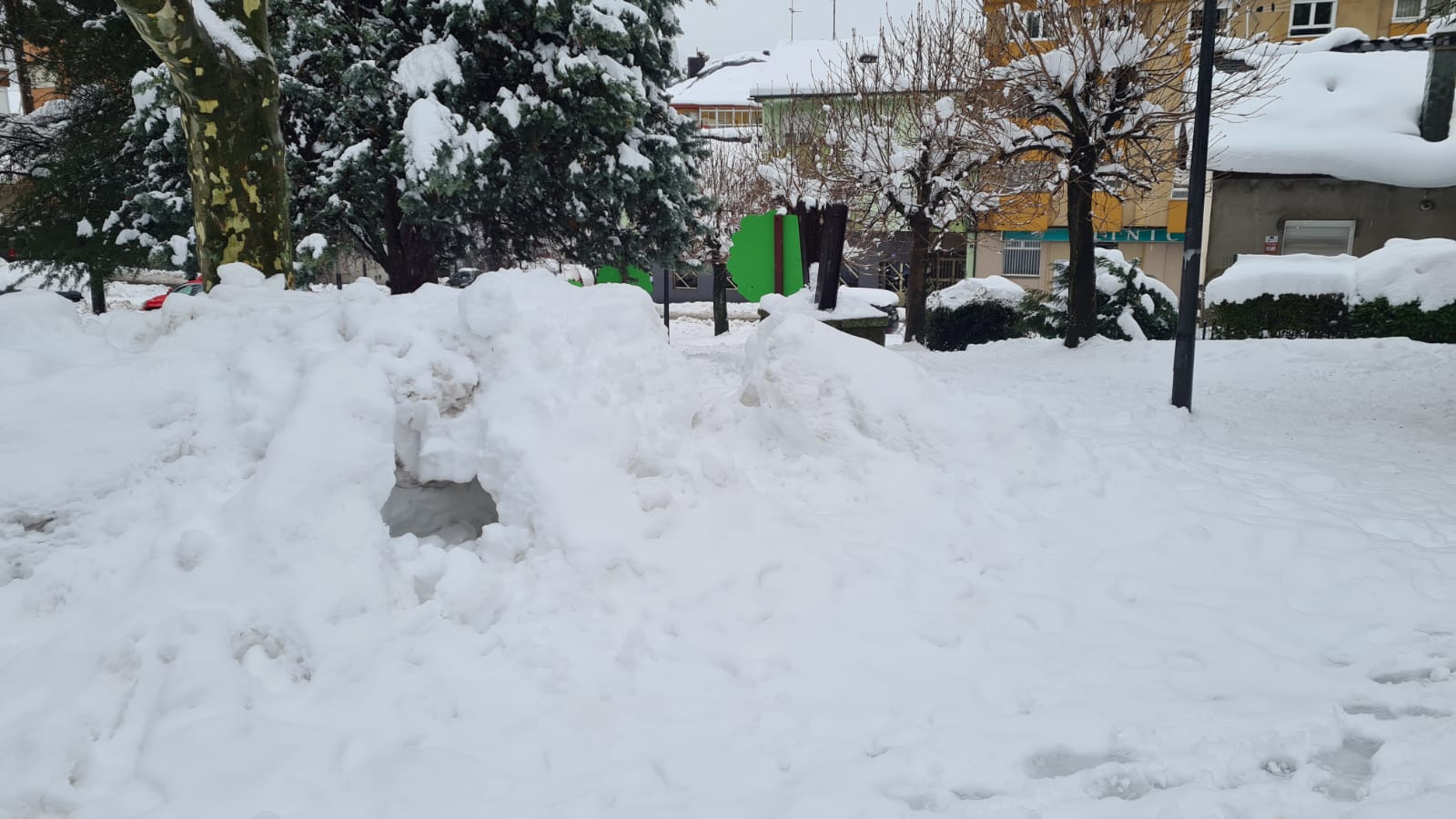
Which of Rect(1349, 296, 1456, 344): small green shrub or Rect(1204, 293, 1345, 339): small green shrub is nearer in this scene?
Rect(1349, 296, 1456, 344): small green shrub

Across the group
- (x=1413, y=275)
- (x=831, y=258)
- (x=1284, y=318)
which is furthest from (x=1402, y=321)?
(x=831, y=258)

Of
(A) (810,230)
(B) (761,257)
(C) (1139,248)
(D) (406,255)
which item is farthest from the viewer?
(C) (1139,248)

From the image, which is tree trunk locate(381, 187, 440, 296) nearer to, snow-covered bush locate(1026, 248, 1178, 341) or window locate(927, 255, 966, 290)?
snow-covered bush locate(1026, 248, 1178, 341)

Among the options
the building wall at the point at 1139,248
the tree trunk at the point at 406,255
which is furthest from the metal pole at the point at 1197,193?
the building wall at the point at 1139,248

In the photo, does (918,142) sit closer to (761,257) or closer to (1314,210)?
(761,257)

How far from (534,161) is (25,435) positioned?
25.8 ft

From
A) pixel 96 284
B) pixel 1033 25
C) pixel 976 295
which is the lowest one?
pixel 976 295

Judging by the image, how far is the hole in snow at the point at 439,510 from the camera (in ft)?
14.3

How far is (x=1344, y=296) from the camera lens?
1243cm

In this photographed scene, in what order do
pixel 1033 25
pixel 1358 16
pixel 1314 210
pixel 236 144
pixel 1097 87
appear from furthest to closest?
pixel 1358 16 < pixel 1314 210 < pixel 1033 25 < pixel 1097 87 < pixel 236 144

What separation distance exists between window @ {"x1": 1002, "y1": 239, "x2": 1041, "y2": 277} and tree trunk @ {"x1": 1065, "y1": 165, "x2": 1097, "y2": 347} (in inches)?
691

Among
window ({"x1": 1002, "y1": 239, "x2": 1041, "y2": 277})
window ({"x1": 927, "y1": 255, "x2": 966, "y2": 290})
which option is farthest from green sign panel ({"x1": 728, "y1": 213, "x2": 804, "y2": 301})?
window ({"x1": 1002, "y1": 239, "x2": 1041, "y2": 277})

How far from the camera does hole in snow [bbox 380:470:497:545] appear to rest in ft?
14.3

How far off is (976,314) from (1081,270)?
105 inches
